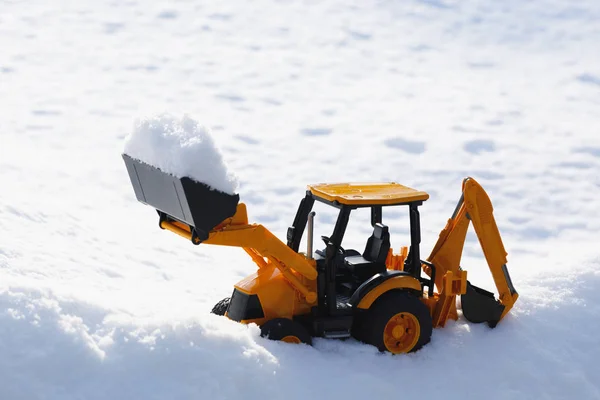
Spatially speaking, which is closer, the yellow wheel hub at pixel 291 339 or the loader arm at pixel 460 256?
the yellow wheel hub at pixel 291 339

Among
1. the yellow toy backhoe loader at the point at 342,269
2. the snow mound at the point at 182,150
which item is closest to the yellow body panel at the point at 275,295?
the yellow toy backhoe loader at the point at 342,269

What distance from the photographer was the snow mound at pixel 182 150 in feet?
22.9

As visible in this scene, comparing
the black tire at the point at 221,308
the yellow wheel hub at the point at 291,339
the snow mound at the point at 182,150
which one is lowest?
the black tire at the point at 221,308

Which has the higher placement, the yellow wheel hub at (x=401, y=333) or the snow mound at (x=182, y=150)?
the snow mound at (x=182, y=150)

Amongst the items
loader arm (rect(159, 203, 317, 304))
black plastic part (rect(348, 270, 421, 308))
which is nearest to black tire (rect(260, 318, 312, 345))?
loader arm (rect(159, 203, 317, 304))

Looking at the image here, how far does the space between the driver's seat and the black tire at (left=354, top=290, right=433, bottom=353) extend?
33 centimetres

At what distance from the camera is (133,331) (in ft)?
22.8

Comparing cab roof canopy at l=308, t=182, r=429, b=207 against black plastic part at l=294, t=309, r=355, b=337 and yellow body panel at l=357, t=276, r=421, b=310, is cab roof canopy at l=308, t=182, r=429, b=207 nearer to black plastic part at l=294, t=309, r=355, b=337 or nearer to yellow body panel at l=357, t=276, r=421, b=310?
yellow body panel at l=357, t=276, r=421, b=310

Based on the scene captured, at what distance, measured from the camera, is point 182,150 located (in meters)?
6.99

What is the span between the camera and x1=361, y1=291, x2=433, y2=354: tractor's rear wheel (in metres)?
7.86

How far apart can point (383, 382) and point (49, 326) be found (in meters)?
2.67

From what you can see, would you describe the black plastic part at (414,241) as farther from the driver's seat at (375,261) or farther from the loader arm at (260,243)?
the loader arm at (260,243)

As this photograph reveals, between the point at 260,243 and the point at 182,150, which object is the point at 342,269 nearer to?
the point at 260,243

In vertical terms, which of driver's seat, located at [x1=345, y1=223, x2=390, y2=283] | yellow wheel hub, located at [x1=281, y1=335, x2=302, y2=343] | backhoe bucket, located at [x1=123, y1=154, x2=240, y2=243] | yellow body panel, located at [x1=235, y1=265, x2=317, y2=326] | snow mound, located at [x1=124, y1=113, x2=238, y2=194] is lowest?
yellow wheel hub, located at [x1=281, y1=335, x2=302, y2=343]
